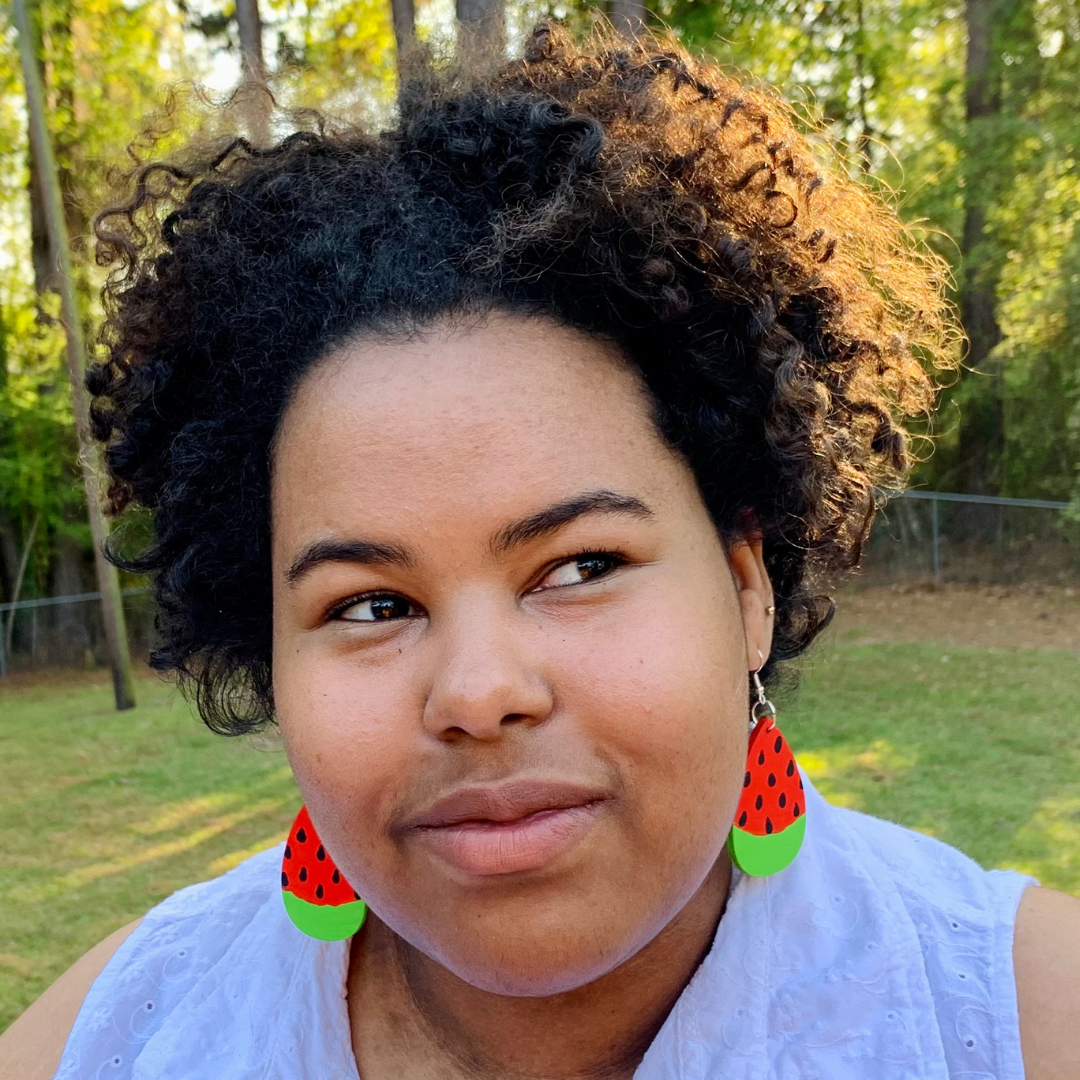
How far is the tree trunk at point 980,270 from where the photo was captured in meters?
12.7

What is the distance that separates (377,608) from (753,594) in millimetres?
572

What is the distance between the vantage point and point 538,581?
51.9 inches

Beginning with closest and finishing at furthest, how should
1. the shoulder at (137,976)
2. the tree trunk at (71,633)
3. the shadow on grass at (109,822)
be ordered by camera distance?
the shoulder at (137,976)
the shadow on grass at (109,822)
the tree trunk at (71,633)

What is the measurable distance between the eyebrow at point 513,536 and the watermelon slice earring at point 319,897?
58cm

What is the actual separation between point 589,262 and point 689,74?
1.54ft

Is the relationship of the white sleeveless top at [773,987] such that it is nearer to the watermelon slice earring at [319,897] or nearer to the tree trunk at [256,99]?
the watermelon slice earring at [319,897]

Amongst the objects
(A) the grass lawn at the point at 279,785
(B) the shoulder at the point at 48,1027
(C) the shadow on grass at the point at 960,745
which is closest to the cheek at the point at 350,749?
(B) the shoulder at the point at 48,1027

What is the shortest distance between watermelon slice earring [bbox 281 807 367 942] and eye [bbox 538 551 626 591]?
2.29ft

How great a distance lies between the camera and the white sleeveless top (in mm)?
1437

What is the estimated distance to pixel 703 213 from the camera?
1.56 metres

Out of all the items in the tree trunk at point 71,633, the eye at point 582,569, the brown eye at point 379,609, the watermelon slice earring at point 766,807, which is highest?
the eye at point 582,569

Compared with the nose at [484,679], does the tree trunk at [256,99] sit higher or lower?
higher

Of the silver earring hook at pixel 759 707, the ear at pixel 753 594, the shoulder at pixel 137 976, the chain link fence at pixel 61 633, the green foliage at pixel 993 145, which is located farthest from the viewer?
the chain link fence at pixel 61 633

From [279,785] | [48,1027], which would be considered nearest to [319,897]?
[48,1027]
